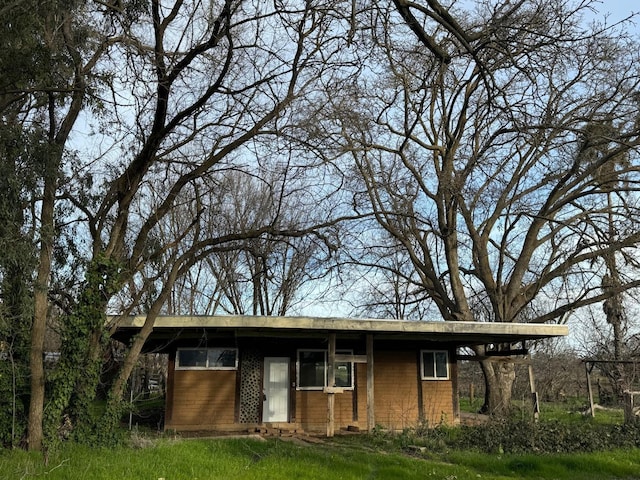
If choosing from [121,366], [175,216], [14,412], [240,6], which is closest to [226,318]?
[121,366]

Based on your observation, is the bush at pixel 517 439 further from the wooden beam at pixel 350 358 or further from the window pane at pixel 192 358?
the window pane at pixel 192 358

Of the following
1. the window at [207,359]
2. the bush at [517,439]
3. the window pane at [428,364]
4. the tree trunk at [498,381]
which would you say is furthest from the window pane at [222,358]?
the tree trunk at [498,381]

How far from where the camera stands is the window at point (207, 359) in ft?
57.6

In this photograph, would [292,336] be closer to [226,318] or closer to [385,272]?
[226,318]

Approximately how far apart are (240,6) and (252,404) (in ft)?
38.8

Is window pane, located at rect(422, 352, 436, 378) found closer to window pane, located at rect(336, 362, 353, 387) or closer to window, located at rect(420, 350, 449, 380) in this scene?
window, located at rect(420, 350, 449, 380)

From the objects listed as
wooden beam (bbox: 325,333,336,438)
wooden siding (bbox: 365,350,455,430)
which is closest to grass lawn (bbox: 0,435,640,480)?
wooden beam (bbox: 325,333,336,438)

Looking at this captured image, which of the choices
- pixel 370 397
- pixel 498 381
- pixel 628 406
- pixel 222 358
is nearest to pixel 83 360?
pixel 222 358

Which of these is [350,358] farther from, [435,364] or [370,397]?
[435,364]

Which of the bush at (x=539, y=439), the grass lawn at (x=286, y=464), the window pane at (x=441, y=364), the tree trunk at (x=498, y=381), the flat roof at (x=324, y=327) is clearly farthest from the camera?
the tree trunk at (x=498, y=381)

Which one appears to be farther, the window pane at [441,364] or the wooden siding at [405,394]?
the window pane at [441,364]

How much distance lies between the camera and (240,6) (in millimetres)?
10109

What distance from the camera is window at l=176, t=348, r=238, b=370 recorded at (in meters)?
17.5

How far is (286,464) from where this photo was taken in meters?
10.4
